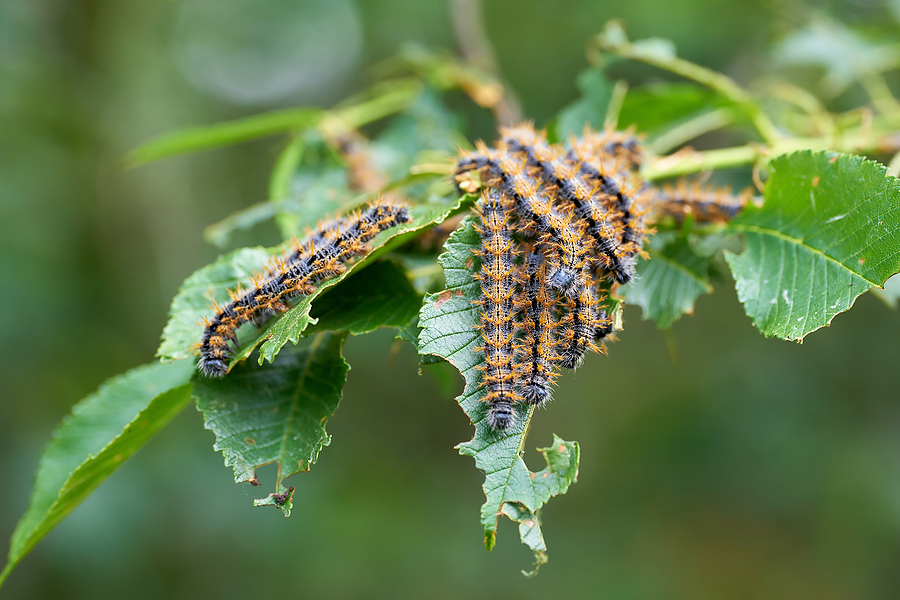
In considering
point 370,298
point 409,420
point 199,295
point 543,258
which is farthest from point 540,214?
point 409,420

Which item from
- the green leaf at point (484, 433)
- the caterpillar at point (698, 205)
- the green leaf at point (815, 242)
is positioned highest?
the caterpillar at point (698, 205)

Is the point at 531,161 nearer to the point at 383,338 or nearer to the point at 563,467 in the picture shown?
the point at 563,467

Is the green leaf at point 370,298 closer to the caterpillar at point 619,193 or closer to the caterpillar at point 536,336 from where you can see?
the caterpillar at point 536,336

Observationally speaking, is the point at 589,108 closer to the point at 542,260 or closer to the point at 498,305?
the point at 542,260

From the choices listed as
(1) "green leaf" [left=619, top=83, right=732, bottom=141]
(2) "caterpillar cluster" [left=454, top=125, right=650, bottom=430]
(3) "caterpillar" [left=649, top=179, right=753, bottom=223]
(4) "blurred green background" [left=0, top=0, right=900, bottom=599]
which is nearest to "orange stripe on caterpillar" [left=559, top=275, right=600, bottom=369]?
(2) "caterpillar cluster" [left=454, top=125, right=650, bottom=430]

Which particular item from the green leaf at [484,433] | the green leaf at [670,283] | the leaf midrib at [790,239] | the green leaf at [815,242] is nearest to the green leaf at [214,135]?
the green leaf at [484,433]

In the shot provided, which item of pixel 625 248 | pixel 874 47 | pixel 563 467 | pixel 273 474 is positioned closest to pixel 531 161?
pixel 625 248
